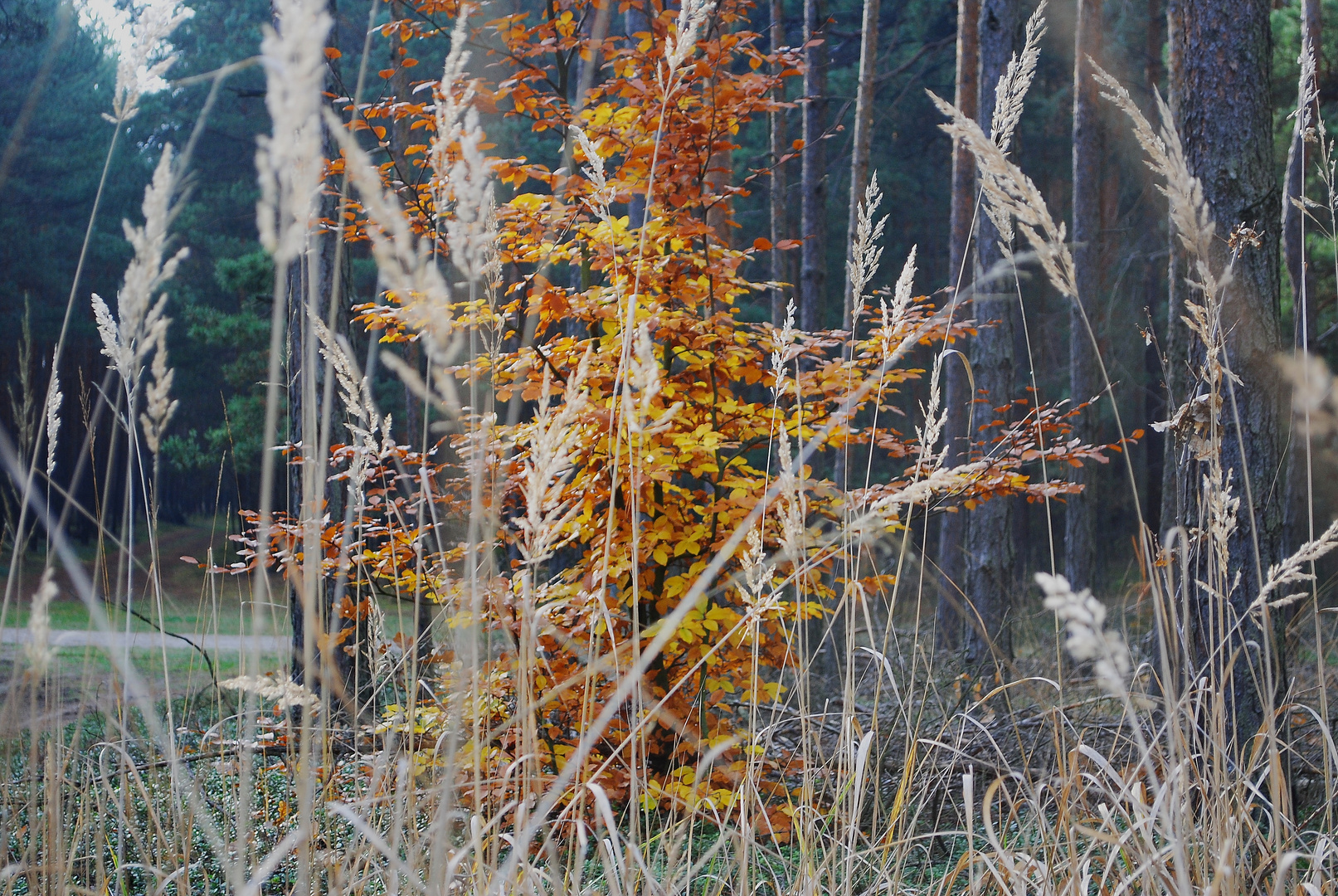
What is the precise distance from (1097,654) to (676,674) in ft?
7.47

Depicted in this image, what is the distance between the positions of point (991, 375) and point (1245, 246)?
3.36 m

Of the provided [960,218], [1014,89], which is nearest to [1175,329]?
[960,218]

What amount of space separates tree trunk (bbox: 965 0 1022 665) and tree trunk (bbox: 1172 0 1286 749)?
2948mm

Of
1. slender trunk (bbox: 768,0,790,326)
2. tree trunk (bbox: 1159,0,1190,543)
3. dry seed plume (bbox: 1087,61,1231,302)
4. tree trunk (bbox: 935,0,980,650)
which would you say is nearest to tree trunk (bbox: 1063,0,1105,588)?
tree trunk (bbox: 935,0,980,650)

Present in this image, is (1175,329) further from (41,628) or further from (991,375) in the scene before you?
(41,628)

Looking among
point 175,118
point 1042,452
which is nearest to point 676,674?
point 1042,452

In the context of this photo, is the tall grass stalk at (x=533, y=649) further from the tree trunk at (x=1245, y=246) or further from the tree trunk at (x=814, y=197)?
the tree trunk at (x=814, y=197)

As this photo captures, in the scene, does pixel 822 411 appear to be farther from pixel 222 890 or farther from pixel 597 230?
pixel 222 890

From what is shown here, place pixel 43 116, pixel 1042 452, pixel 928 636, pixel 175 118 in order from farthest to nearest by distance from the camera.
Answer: pixel 175 118 → pixel 43 116 → pixel 928 636 → pixel 1042 452

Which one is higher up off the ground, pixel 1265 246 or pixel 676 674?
pixel 1265 246

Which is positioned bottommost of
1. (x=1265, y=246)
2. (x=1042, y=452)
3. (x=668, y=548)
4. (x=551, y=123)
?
(x=668, y=548)

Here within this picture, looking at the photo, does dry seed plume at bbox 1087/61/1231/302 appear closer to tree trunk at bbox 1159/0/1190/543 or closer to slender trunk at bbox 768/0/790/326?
tree trunk at bbox 1159/0/1190/543

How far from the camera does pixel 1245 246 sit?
2.91 metres

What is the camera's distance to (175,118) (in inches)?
704
